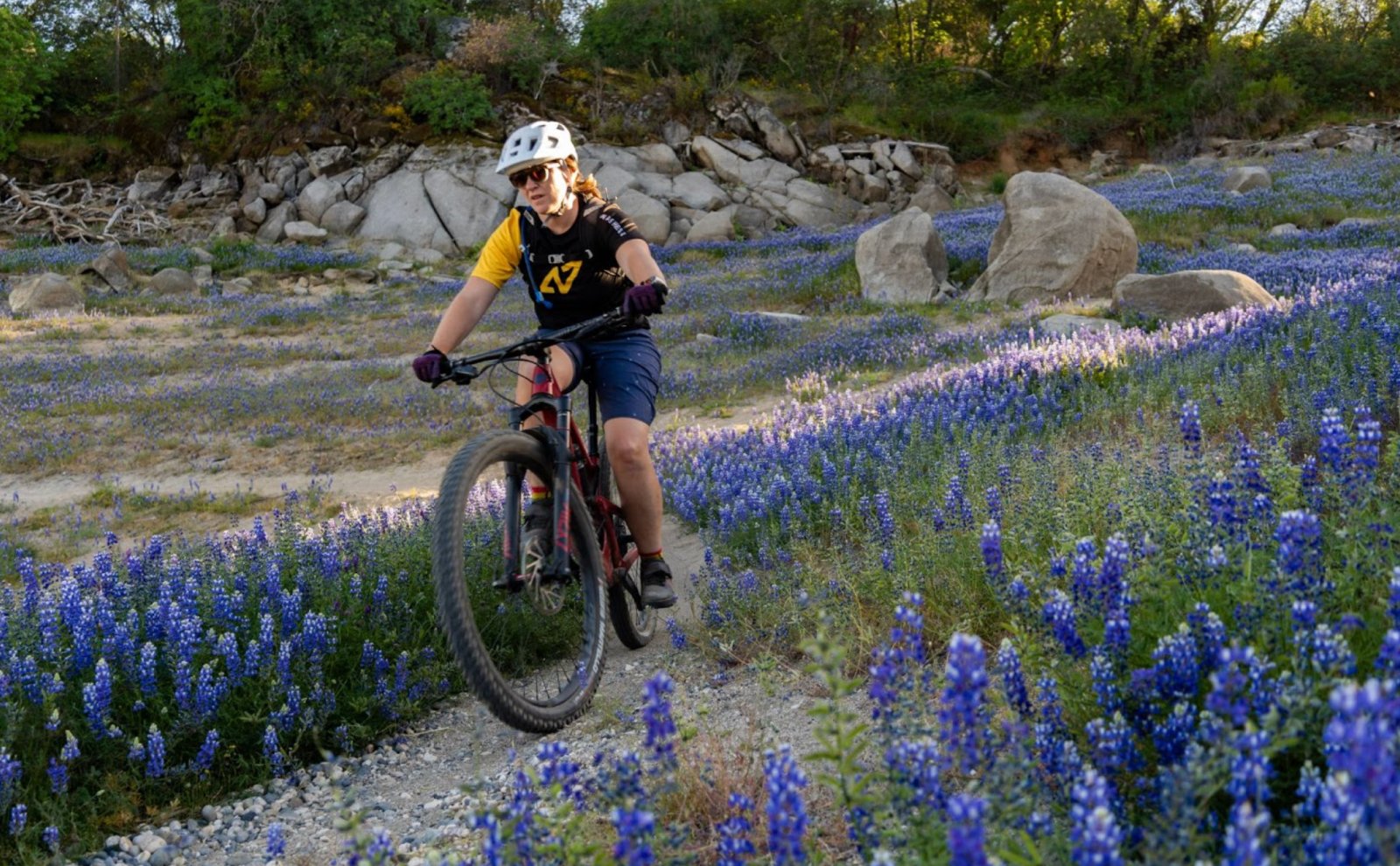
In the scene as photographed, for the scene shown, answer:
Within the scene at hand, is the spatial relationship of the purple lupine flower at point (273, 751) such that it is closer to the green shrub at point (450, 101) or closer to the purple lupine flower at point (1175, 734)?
the purple lupine flower at point (1175, 734)

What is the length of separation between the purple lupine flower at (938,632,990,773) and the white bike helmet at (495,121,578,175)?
3.02 meters

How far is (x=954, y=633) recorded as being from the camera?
10.7ft

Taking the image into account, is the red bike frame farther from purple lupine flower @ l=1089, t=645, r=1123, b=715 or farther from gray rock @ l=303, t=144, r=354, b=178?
gray rock @ l=303, t=144, r=354, b=178

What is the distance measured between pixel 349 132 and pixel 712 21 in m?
10.9

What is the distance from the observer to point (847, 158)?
97.3ft

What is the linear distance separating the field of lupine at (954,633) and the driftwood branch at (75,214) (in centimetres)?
2217

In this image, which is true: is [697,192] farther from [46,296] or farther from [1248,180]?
[46,296]

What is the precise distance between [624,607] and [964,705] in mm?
3064

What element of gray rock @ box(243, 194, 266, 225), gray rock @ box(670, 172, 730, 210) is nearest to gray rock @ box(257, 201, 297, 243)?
gray rock @ box(243, 194, 266, 225)

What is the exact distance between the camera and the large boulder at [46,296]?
18.6m

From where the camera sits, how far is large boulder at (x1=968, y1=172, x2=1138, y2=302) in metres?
13.8

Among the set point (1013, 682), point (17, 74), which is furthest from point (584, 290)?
point (17, 74)

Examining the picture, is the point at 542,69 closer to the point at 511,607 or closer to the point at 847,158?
the point at 847,158

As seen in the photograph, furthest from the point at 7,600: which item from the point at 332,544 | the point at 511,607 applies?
the point at 511,607
